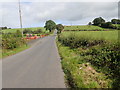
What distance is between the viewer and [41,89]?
4805 millimetres

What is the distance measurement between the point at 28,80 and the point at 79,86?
2.36 meters

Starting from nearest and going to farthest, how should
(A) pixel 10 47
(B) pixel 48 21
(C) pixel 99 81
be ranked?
(C) pixel 99 81 → (A) pixel 10 47 → (B) pixel 48 21

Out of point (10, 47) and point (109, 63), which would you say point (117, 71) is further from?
point (10, 47)

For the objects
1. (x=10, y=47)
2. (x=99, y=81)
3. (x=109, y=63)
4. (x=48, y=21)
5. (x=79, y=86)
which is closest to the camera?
(x=79, y=86)

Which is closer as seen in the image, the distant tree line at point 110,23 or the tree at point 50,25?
the distant tree line at point 110,23

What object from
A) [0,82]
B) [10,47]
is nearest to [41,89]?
[0,82]

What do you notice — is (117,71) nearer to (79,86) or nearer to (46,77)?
(79,86)

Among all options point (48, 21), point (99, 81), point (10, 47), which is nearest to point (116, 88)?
point (99, 81)

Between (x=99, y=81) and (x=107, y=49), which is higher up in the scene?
(x=107, y=49)

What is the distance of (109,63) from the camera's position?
20.3ft

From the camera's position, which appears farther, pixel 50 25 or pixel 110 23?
pixel 50 25

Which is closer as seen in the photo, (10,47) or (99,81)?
(99,81)

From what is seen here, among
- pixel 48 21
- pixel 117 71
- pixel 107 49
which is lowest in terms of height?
pixel 117 71

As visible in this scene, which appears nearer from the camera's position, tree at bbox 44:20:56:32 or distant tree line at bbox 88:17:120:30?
distant tree line at bbox 88:17:120:30
